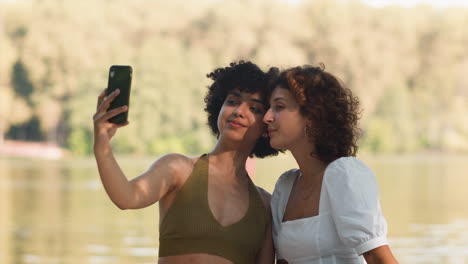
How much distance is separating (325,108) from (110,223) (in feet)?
44.0

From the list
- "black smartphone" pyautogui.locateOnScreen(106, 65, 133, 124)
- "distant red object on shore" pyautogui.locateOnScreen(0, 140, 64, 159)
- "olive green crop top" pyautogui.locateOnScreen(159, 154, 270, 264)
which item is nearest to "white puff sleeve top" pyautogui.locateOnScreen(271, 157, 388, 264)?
"olive green crop top" pyautogui.locateOnScreen(159, 154, 270, 264)

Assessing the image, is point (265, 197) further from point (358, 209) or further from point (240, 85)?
point (358, 209)

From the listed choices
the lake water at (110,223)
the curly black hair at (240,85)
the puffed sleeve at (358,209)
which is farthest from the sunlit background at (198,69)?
the puffed sleeve at (358,209)

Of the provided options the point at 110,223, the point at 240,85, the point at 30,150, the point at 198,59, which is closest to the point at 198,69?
the point at 198,59

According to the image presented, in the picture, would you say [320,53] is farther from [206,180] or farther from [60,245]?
[206,180]

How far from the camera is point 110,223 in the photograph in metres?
16.4

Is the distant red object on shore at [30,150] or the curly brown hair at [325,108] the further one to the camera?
the distant red object on shore at [30,150]

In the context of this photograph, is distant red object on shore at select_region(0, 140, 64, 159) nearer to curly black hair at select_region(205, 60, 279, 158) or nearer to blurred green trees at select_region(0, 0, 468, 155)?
blurred green trees at select_region(0, 0, 468, 155)

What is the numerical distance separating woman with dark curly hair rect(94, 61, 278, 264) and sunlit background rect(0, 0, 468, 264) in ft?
75.1

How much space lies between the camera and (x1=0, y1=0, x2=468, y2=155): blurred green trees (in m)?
51.2

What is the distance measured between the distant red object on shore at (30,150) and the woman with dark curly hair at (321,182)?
4613cm

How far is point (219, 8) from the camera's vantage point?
6000 centimetres

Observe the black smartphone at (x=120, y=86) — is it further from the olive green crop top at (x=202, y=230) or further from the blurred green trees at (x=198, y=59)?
the blurred green trees at (x=198, y=59)

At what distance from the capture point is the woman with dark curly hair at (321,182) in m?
3.10
